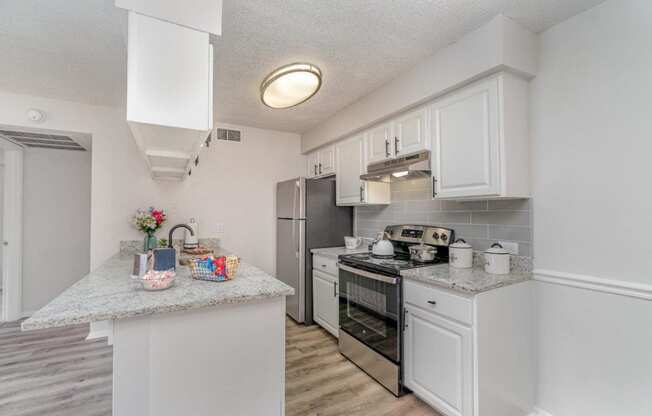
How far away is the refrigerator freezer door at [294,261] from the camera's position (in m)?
3.30

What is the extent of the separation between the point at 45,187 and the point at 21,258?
91cm

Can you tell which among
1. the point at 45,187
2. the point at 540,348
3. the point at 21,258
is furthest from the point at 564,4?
the point at 21,258

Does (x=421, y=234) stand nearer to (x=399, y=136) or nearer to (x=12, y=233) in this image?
(x=399, y=136)

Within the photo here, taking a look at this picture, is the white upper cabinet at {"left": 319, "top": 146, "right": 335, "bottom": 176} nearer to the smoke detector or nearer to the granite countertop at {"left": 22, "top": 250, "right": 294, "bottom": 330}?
the granite countertop at {"left": 22, "top": 250, "right": 294, "bottom": 330}

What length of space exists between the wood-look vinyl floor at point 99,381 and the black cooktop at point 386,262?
0.86 meters

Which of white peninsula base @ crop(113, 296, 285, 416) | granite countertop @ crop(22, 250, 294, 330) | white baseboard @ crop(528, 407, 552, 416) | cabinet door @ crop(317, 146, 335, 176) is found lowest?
white baseboard @ crop(528, 407, 552, 416)

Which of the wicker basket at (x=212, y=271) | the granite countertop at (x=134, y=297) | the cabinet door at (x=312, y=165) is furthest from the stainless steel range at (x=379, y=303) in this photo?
the cabinet door at (x=312, y=165)

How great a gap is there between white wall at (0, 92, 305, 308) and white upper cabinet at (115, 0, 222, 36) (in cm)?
241

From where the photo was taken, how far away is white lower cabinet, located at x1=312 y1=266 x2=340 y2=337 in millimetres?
2926

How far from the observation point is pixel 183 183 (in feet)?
11.2

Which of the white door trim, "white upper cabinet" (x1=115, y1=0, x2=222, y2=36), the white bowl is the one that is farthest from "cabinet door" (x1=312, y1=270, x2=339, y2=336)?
the white door trim

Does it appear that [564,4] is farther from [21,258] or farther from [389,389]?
[21,258]

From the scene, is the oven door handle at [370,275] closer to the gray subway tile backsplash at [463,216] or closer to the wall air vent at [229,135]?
the gray subway tile backsplash at [463,216]

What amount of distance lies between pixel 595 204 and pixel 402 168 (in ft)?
3.87
